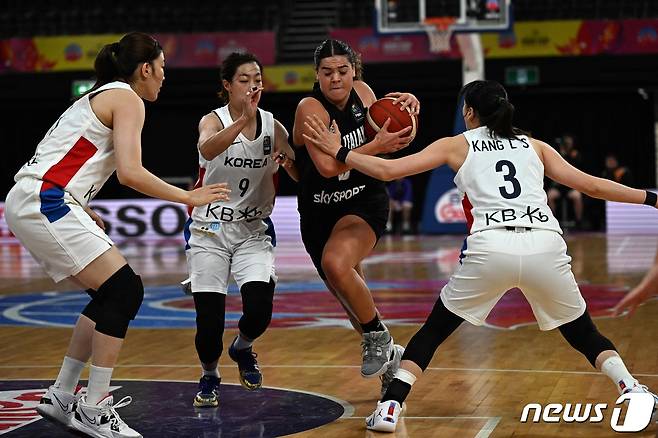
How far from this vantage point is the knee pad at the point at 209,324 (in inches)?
232

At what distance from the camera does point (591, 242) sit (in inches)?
714

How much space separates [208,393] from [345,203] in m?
1.29

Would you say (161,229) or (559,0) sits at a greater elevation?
(559,0)

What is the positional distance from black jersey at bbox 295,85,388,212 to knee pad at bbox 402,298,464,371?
1.11 metres

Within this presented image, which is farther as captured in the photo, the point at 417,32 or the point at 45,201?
the point at 417,32

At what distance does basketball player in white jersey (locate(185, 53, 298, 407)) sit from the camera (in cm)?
593

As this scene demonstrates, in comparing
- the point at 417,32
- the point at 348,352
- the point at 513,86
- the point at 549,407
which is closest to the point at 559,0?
the point at 513,86

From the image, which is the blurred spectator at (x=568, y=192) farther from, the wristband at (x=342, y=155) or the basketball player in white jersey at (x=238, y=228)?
the wristband at (x=342, y=155)

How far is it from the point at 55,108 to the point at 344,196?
70.6 feet

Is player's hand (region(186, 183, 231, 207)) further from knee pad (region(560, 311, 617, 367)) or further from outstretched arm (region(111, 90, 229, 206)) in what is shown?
knee pad (region(560, 311, 617, 367))

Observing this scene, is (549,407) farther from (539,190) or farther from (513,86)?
(513,86)

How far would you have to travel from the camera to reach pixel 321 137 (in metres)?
5.61

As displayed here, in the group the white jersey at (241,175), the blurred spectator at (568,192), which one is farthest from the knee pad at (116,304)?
the blurred spectator at (568,192)

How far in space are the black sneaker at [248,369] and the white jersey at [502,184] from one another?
5.25ft
